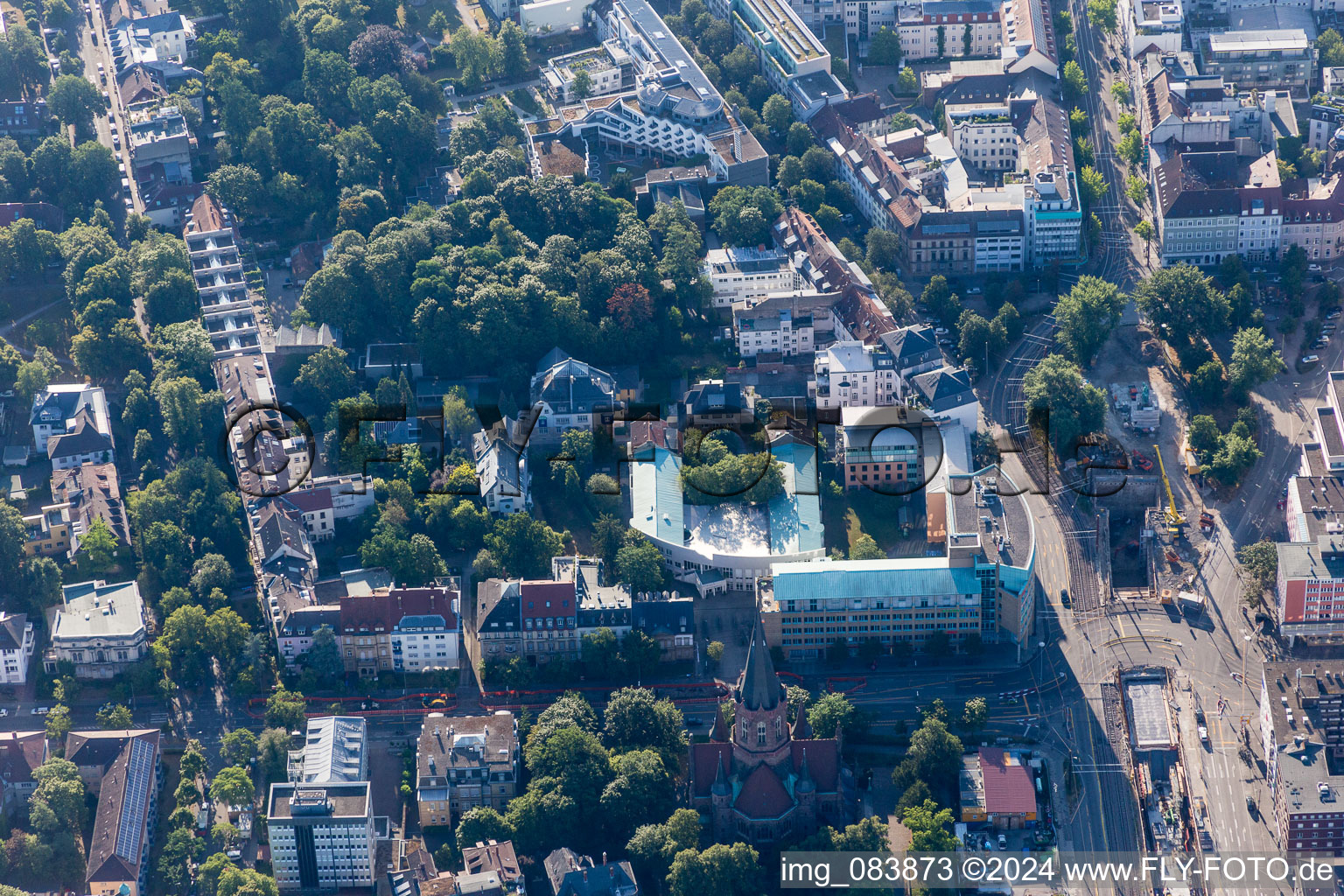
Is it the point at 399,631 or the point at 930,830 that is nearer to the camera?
the point at 930,830

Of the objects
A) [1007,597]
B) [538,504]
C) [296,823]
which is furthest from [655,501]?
[296,823]

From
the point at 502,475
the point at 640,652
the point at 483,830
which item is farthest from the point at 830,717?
the point at 502,475

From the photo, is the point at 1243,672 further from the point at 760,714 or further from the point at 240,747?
the point at 240,747

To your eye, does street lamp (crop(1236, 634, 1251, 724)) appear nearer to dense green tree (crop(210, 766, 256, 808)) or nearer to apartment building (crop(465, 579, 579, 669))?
apartment building (crop(465, 579, 579, 669))

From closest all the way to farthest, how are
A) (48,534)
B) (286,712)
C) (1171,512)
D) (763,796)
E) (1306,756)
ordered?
(763,796)
(1306,756)
(286,712)
(48,534)
(1171,512)

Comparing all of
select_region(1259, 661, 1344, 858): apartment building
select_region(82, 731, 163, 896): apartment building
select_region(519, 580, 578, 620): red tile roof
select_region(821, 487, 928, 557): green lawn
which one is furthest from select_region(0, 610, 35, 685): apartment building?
Result: select_region(1259, 661, 1344, 858): apartment building

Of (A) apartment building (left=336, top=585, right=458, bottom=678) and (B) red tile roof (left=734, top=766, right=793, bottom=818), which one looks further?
(A) apartment building (left=336, top=585, right=458, bottom=678)

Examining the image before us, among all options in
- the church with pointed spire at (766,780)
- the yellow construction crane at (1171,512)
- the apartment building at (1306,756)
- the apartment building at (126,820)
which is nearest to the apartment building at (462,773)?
the church with pointed spire at (766,780)

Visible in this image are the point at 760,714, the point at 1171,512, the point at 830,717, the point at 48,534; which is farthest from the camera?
the point at 1171,512
